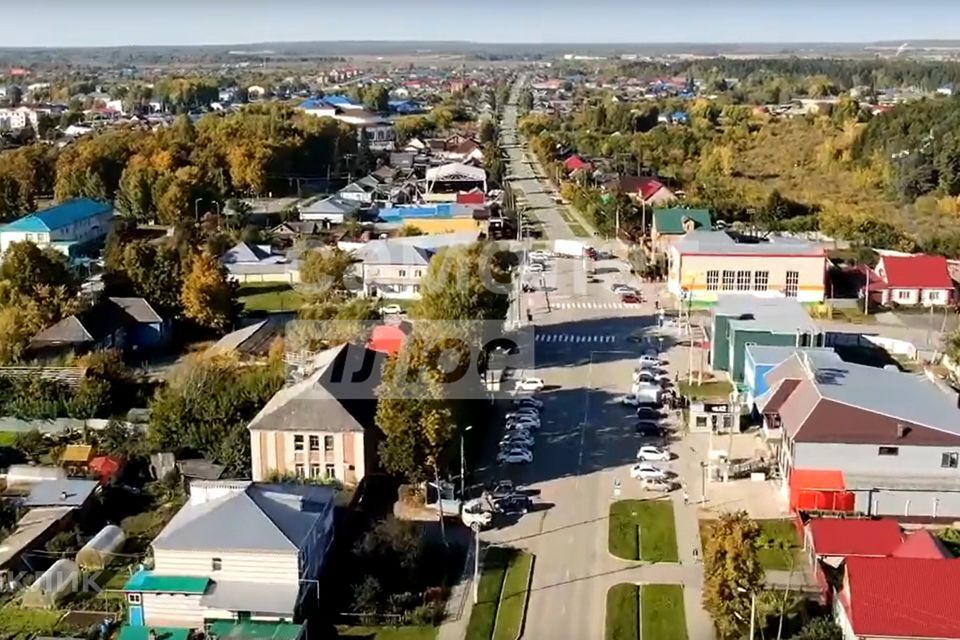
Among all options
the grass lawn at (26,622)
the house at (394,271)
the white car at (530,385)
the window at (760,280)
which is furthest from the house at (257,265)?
the grass lawn at (26,622)

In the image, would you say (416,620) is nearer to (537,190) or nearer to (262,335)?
(262,335)

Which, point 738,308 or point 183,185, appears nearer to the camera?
point 738,308

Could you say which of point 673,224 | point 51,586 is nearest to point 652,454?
point 51,586

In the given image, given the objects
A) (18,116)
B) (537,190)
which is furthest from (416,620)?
(18,116)

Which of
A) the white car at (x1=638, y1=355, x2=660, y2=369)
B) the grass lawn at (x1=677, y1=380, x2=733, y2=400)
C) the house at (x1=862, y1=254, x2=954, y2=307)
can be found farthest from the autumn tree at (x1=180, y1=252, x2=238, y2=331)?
the house at (x1=862, y1=254, x2=954, y2=307)

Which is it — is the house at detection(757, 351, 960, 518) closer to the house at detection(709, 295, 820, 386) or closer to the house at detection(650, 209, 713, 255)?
the house at detection(709, 295, 820, 386)
